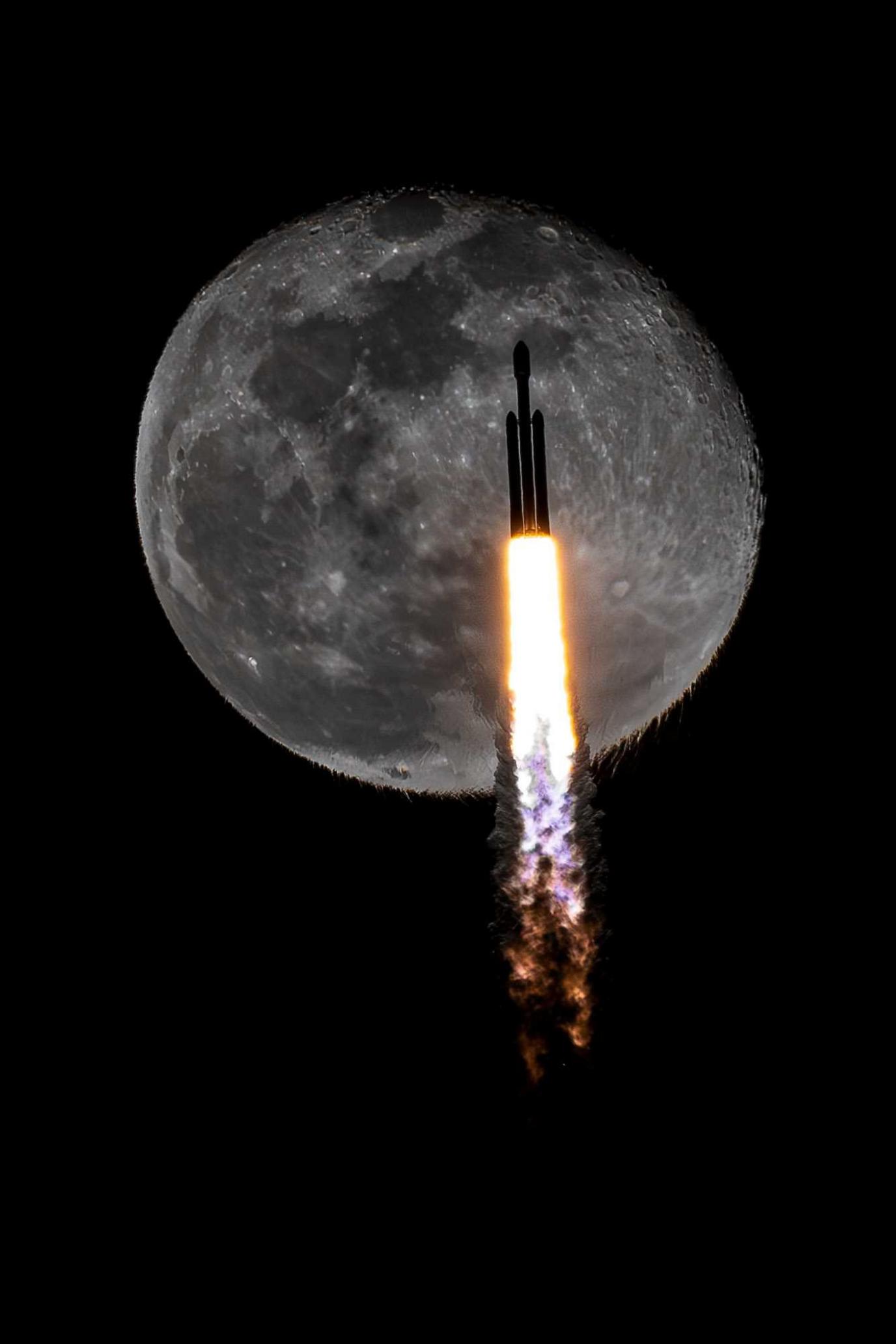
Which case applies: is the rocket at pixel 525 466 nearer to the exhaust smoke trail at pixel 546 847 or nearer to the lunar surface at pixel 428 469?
the lunar surface at pixel 428 469

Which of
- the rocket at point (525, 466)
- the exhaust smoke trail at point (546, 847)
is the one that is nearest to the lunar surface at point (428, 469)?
the rocket at point (525, 466)

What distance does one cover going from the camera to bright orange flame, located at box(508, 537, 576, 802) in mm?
11367

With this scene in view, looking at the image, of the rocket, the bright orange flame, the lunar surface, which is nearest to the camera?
the rocket

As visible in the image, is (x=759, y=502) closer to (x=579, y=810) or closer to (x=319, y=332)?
(x=579, y=810)

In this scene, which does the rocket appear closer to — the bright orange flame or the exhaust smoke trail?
the bright orange flame

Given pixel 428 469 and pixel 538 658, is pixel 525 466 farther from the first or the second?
pixel 538 658

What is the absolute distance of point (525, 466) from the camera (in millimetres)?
11328

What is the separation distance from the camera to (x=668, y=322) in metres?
12.6

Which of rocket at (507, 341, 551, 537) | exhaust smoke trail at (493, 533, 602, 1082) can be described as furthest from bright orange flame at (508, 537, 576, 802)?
rocket at (507, 341, 551, 537)

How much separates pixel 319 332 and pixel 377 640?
269 centimetres

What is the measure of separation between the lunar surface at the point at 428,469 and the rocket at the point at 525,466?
0.14 m

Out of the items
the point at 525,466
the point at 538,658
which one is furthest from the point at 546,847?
the point at 525,466

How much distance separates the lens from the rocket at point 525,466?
11.2 m

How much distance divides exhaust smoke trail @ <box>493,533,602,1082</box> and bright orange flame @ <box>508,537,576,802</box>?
1 cm
